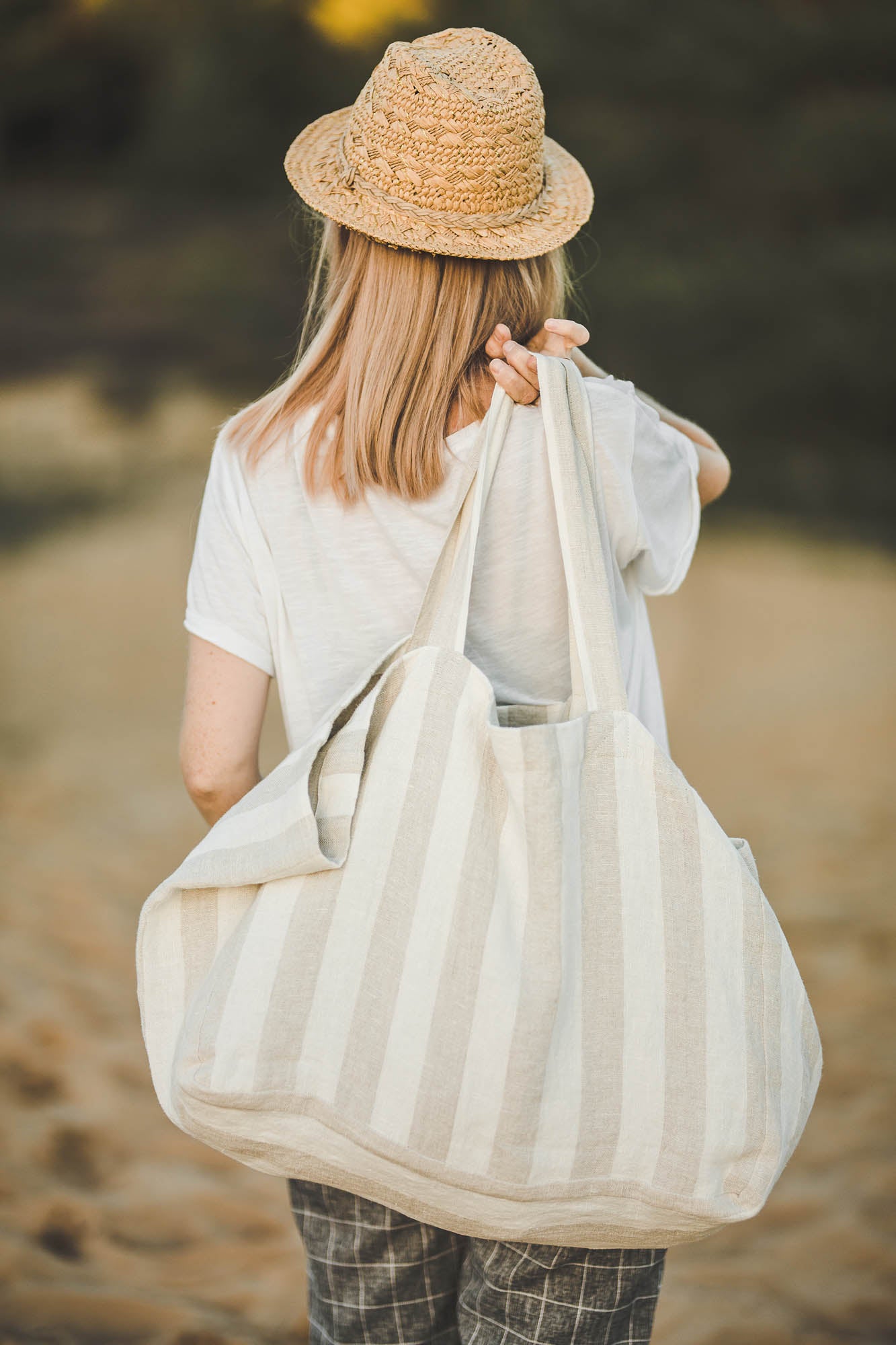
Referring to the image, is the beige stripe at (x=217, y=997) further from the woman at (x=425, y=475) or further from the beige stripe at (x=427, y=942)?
the woman at (x=425, y=475)

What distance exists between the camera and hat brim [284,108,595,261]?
2.47 ft

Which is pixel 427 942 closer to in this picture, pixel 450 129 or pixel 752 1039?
pixel 752 1039

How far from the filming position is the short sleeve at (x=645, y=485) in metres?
0.75

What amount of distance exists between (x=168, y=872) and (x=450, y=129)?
2395 mm

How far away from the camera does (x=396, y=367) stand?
0.77 meters

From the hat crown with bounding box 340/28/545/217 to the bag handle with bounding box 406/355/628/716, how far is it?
0.48 ft

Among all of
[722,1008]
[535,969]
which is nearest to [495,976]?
[535,969]

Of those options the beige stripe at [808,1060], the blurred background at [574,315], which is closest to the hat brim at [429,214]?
the beige stripe at [808,1060]

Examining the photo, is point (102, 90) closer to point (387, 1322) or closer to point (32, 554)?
point (32, 554)

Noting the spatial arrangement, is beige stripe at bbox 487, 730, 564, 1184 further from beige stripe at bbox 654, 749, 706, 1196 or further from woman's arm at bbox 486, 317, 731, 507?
woman's arm at bbox 486, 317, 731, 507

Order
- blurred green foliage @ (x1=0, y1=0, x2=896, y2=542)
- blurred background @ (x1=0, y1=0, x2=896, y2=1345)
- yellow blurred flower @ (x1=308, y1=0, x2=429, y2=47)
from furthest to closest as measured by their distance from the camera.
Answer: blurred green foliage @ (x1=0, y1=0, x2=896, y2=542) < yellow blurred flower @ (x1=308, y1=0, x2=429, y2=47) < blurred background @ (x1=0, y1=0, x2=896, y2=1345)

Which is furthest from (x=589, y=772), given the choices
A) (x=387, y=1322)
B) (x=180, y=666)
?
(x=180, y=666)

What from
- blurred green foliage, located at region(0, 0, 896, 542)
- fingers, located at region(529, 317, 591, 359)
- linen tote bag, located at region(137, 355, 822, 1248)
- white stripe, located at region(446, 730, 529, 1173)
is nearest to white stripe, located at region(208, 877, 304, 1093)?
linen tote bag, located at region(137, 355, 822, 1248)

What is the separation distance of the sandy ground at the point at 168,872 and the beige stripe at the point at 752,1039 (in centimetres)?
117
